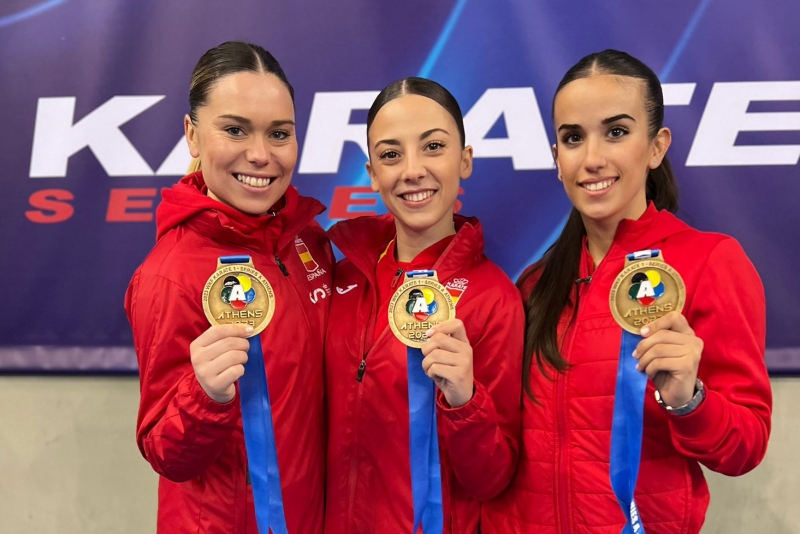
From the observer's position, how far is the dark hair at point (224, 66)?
1771 millimetres

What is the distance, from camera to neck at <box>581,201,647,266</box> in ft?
5.89

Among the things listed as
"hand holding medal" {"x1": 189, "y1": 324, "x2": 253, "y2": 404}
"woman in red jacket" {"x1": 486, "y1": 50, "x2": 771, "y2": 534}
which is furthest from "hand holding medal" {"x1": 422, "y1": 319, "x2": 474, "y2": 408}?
"hand holding medal" {"x1": 189, "y1": 324, "x2": 253, "y2": 404}

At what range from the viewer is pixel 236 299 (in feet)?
5.04

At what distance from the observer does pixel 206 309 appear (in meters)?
1.52

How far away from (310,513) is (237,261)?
2.08 ft

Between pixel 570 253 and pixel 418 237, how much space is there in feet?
1.26

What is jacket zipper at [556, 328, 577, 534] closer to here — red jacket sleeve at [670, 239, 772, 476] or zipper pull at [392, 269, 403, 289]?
red jacket sleeve at [670, 239, 772, 476]

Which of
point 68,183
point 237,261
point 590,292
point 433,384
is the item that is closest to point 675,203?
point 590,292

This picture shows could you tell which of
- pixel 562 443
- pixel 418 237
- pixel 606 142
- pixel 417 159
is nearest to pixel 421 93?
pixel 417 159

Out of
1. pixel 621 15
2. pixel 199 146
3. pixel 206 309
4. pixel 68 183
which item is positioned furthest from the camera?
pixel 68 183

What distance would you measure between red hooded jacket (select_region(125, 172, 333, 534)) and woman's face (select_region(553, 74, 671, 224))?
27.6 inches

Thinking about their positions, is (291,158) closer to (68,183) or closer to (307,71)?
(307,71)

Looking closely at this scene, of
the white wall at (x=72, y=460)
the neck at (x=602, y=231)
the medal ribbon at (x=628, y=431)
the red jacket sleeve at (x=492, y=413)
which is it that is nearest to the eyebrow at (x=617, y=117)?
the neck at (x=602, y=231)

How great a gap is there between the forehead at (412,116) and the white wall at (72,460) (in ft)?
4.79
